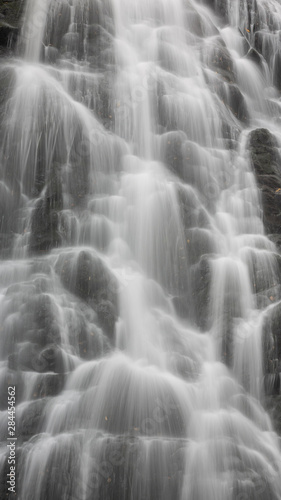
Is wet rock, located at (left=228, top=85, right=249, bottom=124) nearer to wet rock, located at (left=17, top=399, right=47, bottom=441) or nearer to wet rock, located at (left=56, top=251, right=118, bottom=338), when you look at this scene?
wet rock, located at (left=56, top=251, right=118, bottom=338)

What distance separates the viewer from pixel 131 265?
6902mm

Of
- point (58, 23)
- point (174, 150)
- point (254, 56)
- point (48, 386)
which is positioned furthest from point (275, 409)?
point (254, 56)

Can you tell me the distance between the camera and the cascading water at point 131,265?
4422 millimetres

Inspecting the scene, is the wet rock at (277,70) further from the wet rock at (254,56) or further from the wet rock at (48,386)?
the wet rock at (48,386)

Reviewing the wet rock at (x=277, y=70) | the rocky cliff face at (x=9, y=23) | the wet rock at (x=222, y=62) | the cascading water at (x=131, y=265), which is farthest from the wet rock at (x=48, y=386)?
the wet rock at (x=277, y=70)

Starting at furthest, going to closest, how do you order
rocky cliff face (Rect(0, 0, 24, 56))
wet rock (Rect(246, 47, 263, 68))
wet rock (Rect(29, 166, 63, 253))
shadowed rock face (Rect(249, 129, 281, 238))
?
wet rock (Rect(246, 47, 263, 68)) → rocky cliff face (Rect(0, 0, 24, 56)) → shadowed rock face (Rect(249, 129, 281, 238)) → wet rock (Rect(29, 166, 63, 253))

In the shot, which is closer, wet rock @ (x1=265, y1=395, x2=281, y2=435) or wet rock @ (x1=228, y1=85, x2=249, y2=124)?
wet rock @ (x1=265, y1=395, x2=281, y2=435)

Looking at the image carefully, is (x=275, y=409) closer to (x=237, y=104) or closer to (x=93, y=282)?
(x=93, y=282)

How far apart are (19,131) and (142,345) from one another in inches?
177

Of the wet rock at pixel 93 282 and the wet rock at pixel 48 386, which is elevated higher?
the wet rock at pixel 93 282

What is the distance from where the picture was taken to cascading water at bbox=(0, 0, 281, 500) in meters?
4.42

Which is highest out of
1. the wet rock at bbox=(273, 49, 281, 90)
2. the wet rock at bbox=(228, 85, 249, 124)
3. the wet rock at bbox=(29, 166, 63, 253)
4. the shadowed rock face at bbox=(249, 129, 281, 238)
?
the wet rock at bbox=(273, 49, 281, 90)

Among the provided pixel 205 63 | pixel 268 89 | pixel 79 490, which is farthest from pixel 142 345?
pixel 268 89

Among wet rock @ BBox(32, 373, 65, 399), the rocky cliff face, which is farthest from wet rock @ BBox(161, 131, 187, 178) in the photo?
wet rock @ BBox(32, 373, 65, 399)
